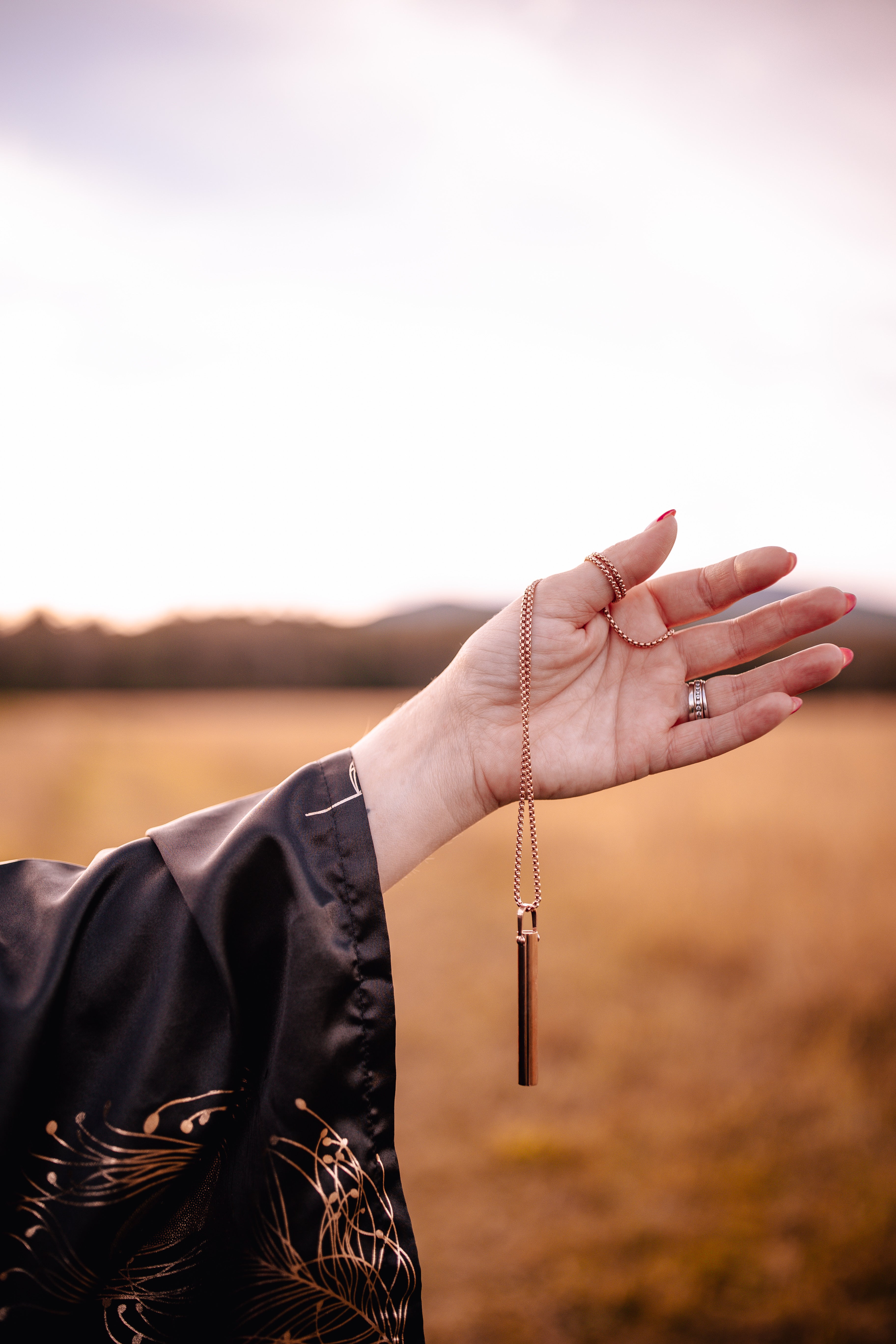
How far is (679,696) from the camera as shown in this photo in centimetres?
170

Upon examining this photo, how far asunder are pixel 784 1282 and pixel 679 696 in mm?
2578

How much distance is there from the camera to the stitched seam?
1.20m

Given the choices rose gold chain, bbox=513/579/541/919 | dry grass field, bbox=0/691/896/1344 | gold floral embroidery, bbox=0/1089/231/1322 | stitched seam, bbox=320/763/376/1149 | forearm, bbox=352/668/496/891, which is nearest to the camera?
gold floral embroidery, bbox=0/1089/231/1322

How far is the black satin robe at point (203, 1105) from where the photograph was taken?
1087 mm

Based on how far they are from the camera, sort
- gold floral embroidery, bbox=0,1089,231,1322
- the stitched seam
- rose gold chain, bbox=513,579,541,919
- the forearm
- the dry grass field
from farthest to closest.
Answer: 1. the dry grass field
2. rose gold chain, bbox=513,579,541,919
3. the forearm
4. the stitched seam
5. gold floral embroidery, bbox=0,1089,231,1322

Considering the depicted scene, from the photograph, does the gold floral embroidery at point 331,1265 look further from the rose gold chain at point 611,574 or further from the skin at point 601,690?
the rose gold chain at point 611,574

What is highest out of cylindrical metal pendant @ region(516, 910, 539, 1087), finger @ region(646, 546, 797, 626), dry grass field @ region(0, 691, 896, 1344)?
finger @ region(646, 546, 797, 626)

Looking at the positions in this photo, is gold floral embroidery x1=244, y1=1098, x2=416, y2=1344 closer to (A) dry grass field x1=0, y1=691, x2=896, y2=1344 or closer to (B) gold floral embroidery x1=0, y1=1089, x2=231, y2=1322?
(B) gold floral embroidery x1=0, y1=1089, x2=231, y2=1322

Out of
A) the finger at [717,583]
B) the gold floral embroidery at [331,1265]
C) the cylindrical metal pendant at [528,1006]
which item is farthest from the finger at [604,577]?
the gold floral embroidery at [331,1265]

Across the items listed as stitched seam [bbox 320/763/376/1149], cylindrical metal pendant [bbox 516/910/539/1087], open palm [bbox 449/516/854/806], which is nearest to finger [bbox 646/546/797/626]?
open palm [bbox 449/516/854/806]

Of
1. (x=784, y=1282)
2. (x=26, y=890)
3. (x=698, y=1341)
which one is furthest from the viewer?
(x=784, y=1282)

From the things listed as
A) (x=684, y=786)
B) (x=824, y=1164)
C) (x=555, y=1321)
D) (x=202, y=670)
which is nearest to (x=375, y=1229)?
(x=555, y=1321)

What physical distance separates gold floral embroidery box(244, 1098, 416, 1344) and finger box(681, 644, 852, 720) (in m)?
1.14

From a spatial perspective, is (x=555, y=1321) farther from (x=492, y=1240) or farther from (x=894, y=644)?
(x=894, y=644)
